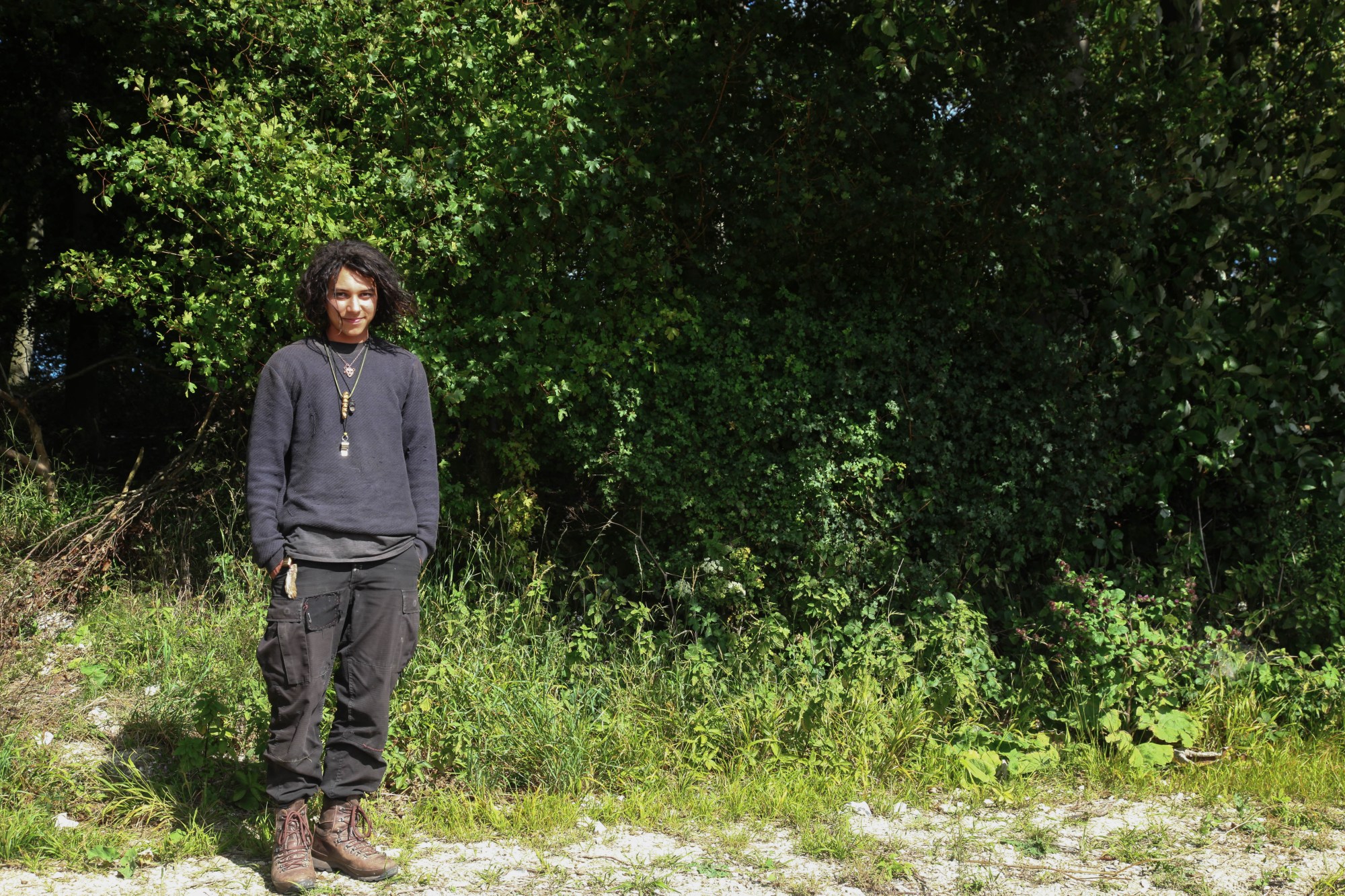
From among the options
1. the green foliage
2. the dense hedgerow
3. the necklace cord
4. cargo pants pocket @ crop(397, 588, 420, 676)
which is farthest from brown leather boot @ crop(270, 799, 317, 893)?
the green foliage

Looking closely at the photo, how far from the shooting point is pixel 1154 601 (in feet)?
16.8

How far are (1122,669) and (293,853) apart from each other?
11.6 ft

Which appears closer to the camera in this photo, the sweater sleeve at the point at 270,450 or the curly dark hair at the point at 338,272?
the sweater sleeve at the point at 270,450

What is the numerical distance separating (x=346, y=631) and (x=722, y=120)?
10.9ft

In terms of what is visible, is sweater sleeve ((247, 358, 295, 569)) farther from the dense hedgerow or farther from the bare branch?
the bare branch

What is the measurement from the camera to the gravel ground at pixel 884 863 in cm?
347

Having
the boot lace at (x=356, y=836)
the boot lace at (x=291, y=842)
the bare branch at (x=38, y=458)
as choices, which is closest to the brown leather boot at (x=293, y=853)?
the boot lace at (x=291, y=842)

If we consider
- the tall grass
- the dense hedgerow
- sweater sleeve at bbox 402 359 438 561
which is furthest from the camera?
the dense hedgerow

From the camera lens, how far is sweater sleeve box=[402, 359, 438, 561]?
3617 mm

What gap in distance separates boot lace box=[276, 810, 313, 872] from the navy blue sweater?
0.86m

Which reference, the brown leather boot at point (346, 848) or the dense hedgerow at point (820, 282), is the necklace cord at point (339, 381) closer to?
the brown leather boot at point (346, 848)

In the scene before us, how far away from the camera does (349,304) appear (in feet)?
11.5

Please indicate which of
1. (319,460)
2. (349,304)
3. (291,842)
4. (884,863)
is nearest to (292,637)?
(319,460)

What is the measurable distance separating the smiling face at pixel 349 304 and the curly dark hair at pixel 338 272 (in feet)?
0.06
